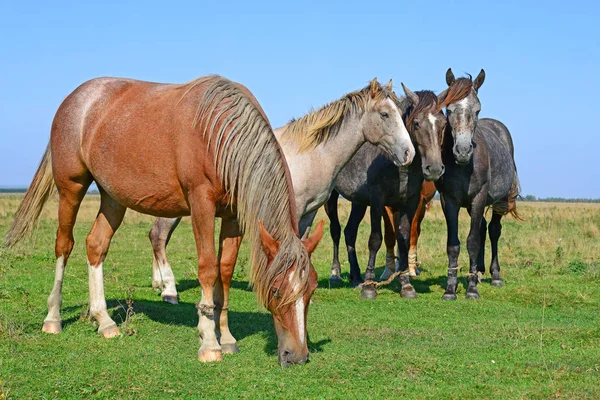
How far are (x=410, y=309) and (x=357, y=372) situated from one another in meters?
3.49

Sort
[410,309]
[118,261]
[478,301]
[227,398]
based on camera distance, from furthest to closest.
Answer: [118,261]
[478,301]
[410,309]
[227,398]

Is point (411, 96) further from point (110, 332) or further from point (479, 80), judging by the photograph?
point (110, 332)

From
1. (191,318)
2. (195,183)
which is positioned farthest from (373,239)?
(195,183)

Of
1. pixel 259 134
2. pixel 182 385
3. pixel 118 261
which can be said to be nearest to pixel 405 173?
pixel 259 134

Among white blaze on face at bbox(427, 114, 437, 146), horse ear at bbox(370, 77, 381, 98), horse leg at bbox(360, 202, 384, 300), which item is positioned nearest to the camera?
horse ear at bbox(370, 77, 381, 98)

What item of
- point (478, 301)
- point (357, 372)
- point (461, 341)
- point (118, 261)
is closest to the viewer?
point (357, 372)

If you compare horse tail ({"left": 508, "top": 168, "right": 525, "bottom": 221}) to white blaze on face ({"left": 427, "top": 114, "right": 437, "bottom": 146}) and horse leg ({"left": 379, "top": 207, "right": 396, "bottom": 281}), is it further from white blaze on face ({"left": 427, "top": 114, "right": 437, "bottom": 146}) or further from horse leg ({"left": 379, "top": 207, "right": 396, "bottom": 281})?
white blaze on face ({"left": 427, "top": 114, "right": 437, "bottom": 146})

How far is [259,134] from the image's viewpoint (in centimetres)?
586

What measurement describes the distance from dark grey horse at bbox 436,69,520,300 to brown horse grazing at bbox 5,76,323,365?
3708 mm

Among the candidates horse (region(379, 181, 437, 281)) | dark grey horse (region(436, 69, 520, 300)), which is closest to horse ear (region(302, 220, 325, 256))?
dark grey horse (region(436, 69, 520, 300))

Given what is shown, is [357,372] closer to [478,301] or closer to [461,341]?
[461,341]

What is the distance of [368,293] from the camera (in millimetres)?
9406

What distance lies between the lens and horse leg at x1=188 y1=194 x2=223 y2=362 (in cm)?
583

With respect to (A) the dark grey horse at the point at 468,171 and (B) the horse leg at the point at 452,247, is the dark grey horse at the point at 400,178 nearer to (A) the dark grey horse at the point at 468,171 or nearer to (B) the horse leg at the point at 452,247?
(A) the dark grey horse at the point at 468,171
